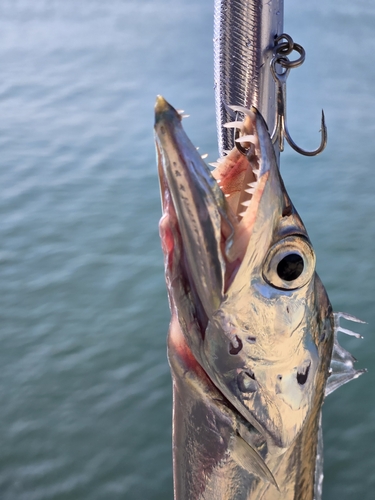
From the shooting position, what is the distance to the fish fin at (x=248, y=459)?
0.71 meters

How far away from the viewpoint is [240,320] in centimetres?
64

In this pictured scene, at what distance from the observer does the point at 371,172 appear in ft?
10.6

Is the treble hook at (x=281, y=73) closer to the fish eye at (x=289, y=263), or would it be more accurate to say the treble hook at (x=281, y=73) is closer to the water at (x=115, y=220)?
the fish eye at (x=289, y=263)

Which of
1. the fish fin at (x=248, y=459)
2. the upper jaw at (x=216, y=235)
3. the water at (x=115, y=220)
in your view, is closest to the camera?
the upper jaw at (x=216, y=235)

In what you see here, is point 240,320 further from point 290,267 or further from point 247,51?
point 247,51

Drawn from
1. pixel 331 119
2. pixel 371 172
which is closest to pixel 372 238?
pixel 371 172

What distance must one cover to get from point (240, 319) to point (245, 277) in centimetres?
→ 5

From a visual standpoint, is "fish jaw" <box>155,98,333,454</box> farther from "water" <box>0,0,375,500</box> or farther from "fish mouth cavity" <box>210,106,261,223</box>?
"water" <box>0,0,375,500</box>

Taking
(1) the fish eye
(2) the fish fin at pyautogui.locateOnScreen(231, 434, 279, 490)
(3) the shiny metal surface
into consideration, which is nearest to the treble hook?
(3) the shiny metal surface

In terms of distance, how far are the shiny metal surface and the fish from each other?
0.40 feet

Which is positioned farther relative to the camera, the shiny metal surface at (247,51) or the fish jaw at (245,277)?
the shiny metal surface at (247,51)

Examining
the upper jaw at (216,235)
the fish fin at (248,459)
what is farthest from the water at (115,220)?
the upper jaw at (216,235)

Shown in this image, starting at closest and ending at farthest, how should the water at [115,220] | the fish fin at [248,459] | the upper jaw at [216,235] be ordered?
1. the upper jaw at [216,235]
2. the fish fin at [248,459]
3. the water at [115,220]

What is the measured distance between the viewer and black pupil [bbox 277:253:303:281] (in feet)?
2.07
